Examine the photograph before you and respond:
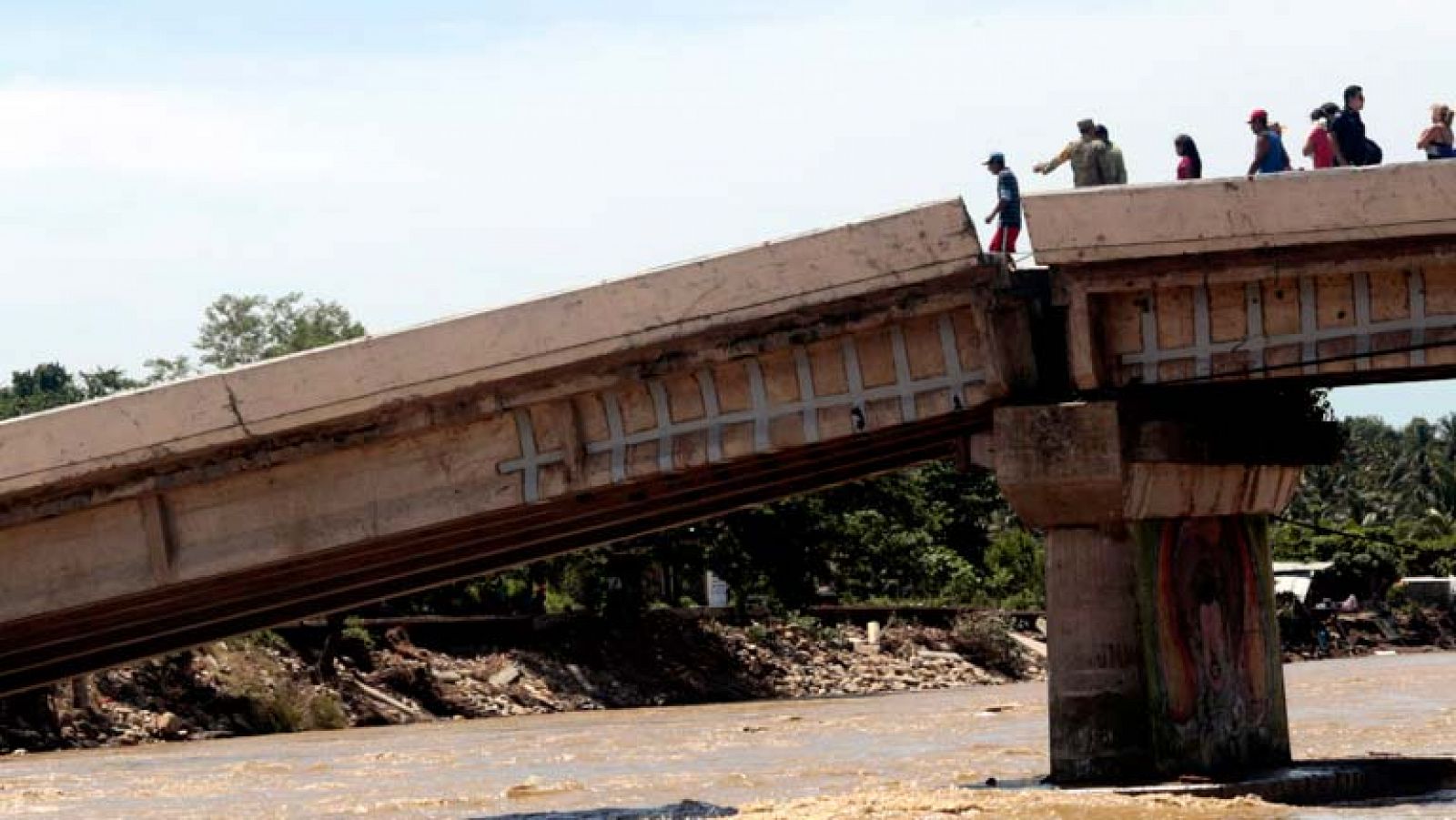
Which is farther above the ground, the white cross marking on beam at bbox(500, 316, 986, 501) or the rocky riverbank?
the white cross marking on beam at bbox(500, 316, 986, 501)

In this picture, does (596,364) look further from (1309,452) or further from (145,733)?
(145,733)

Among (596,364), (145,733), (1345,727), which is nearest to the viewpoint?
(596,364)

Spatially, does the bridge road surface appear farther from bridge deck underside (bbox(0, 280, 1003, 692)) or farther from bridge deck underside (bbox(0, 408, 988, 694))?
bridge deck underside (bbox(0, 408, 988, 694))

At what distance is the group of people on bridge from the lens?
24016 mm

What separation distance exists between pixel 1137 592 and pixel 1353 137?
4.93 meters

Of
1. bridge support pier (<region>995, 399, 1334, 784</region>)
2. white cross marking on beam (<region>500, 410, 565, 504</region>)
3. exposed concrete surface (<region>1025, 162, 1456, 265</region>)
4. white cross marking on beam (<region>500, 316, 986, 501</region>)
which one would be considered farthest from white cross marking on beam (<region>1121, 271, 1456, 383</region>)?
white cross marking on beam (<region>500, 410, 565, 504</region>)

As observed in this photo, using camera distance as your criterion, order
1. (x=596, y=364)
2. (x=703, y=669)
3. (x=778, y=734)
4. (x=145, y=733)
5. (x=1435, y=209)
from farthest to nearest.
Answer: (x=703, y=669), (x=145, y=733), (x=778, y=734), (x=596, y=364), (x=1435, y=209)

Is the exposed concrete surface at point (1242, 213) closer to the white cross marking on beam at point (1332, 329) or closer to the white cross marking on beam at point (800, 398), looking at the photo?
the white cross marking on beam at point (1332, 329)

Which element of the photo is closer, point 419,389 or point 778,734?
point 419,389

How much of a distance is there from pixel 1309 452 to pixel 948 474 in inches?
2588

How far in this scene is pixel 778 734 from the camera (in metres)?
46.2

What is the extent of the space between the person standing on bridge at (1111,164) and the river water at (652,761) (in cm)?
606

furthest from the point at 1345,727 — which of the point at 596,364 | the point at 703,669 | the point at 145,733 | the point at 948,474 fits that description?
the point at 948,474

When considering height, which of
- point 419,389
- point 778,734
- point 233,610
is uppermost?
point 419,389
